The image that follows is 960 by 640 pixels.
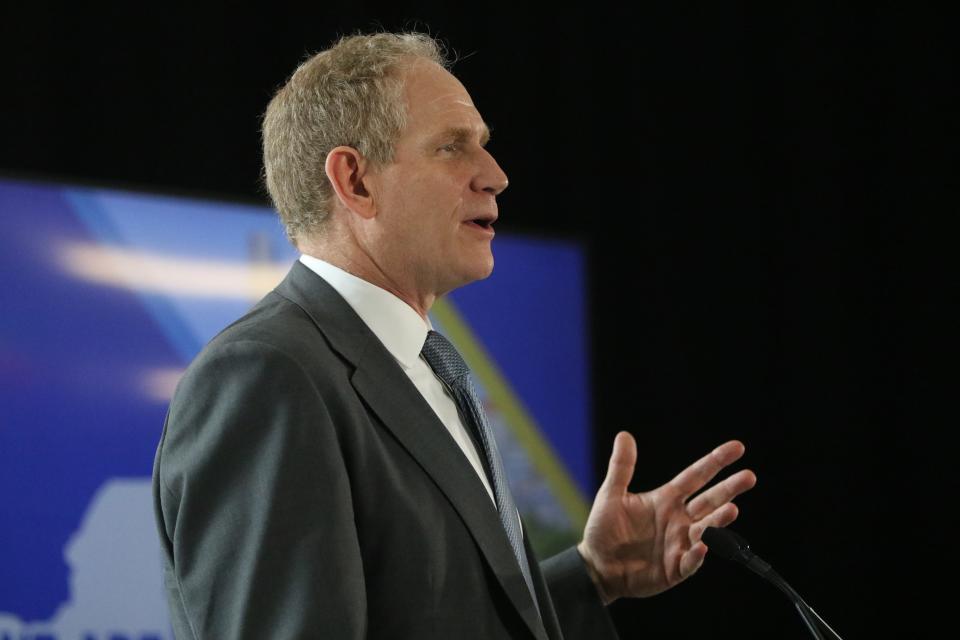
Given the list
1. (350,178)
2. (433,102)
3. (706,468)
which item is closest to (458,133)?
(433,102)

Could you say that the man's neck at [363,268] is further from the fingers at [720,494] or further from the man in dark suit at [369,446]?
the fingers at [720,494]

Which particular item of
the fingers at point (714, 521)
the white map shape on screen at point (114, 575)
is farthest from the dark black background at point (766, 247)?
the fingers at point (714, 521)

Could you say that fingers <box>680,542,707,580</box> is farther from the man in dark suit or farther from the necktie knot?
the necktie knot

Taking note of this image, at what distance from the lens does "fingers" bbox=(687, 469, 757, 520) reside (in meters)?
1.81

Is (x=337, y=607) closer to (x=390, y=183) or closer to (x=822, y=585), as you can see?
(x=390, y=183)

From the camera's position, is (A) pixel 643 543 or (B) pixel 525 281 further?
(B) pixel 525 281

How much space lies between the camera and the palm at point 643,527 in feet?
6.10

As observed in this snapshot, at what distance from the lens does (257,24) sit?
3838 millimetres

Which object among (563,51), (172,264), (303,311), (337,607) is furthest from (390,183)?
(563,51)

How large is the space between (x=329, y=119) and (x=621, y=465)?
770 mm

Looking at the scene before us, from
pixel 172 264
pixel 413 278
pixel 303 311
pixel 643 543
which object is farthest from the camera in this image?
pixel 172 264

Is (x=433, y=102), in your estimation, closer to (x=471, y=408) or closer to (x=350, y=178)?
(x=350, y=178)

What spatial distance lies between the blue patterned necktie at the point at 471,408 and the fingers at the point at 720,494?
0.36 m

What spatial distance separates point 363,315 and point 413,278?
0.15 metres
